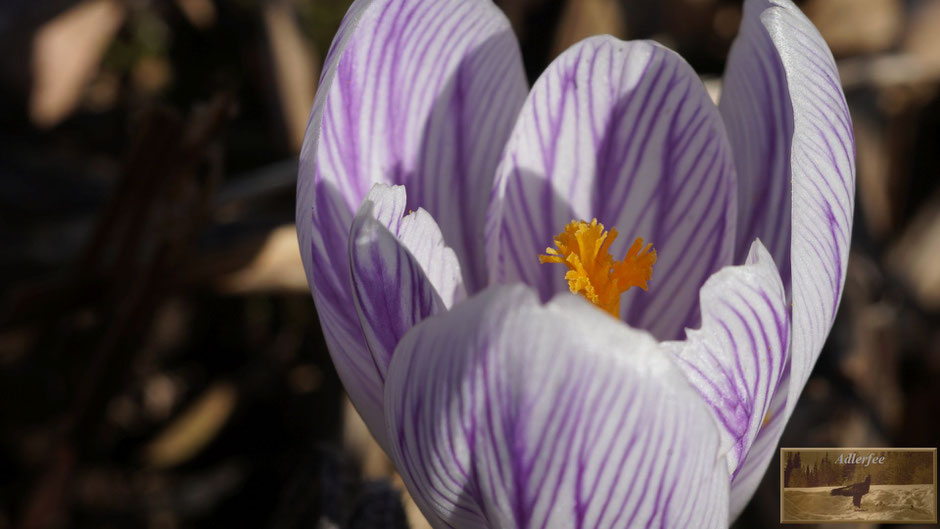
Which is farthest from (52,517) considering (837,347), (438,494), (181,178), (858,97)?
(858,97)

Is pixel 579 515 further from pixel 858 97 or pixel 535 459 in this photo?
pixel 858 97

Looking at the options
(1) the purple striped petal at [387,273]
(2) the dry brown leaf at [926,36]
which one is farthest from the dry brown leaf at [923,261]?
(1) the purple striped petal at [387,273]

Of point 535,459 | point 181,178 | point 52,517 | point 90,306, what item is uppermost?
point 535,459

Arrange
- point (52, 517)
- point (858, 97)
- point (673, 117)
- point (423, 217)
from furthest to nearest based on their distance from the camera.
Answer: point (858, 97), point (52, 517), point (673, 117), point (423, 217)

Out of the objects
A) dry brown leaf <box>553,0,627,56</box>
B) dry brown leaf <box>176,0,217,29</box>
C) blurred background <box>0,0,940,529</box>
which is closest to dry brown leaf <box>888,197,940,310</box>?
blurred background <box>0,0,940,529</box>

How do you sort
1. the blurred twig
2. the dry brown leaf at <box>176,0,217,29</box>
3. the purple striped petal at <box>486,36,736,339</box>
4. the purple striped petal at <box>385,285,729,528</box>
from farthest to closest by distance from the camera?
the dry brown leaf at <box>176,0,217,29</box>
the blurred twig
the purple striped petal at <box>486,36,736,339</box>
the purple striped petal at <box>385,285,729,528</box>

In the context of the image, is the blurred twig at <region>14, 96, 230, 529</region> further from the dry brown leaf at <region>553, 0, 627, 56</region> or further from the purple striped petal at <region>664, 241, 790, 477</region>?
the purple striped petal at <region>664, 241, 790, 477</region>
